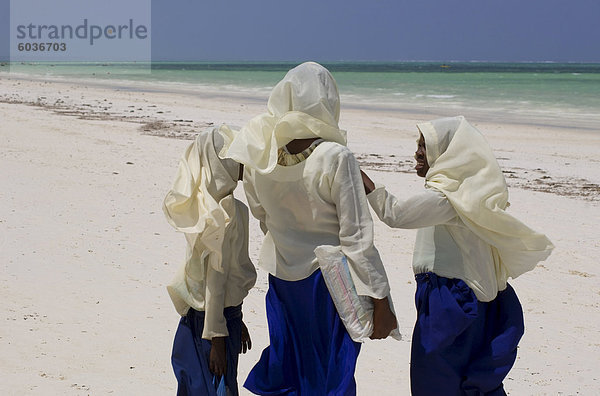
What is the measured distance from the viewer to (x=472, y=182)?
3242 millimetres

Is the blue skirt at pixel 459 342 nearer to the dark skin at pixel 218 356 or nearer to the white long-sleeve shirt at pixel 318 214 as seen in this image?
the white long-sleeve shirt at pixel 318 214

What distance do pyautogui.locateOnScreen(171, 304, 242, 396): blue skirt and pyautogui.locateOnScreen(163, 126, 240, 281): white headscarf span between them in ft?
0.92

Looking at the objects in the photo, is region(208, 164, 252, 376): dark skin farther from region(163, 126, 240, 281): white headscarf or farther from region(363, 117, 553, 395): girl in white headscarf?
region(363, 117, 553, 395): girl in white headscarf

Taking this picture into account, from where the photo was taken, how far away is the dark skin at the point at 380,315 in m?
2.92

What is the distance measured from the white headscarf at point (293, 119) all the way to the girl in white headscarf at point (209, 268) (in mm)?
169

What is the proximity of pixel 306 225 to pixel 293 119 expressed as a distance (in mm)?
384

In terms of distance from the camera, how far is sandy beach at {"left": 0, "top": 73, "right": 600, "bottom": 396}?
4527 mm

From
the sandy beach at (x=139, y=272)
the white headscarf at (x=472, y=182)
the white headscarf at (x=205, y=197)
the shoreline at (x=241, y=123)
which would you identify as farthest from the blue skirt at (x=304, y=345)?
the shoreline at (x=241, y=123)

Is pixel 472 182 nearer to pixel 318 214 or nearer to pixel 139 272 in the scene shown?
pixel 318 214

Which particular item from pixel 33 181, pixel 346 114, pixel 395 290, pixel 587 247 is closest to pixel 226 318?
pixel 395 290

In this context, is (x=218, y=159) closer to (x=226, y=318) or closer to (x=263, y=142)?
(x=263, y=142)

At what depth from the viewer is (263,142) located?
9.73 feet

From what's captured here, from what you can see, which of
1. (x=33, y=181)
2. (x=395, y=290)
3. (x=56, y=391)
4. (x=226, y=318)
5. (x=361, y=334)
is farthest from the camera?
(x=33, y=181)

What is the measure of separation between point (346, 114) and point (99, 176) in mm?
13737
